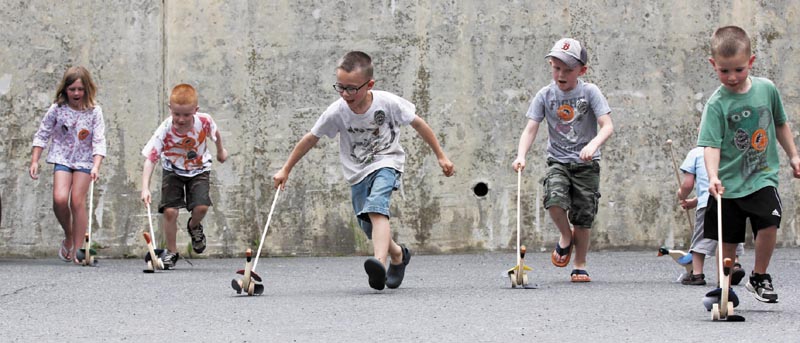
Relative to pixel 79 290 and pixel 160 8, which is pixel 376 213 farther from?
pixel 160 8

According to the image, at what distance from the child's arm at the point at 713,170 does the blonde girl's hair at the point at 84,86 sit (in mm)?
6106

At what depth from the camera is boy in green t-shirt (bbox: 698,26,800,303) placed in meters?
6.39

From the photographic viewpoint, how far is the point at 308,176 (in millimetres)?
12062

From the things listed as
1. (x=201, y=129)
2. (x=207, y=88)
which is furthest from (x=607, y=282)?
(x=207, y=88)

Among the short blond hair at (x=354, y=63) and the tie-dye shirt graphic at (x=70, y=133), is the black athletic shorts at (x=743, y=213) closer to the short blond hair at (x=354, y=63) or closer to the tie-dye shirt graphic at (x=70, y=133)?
the short blond hair at (x=354, y=63)

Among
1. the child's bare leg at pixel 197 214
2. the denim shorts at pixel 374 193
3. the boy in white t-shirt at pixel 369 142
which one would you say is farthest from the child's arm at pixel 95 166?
the denim shorts at pixel 374 193

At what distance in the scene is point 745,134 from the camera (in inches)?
253

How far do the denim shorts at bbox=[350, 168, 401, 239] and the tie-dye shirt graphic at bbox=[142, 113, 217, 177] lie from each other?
2648 millimetres

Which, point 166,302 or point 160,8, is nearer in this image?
point 166,302

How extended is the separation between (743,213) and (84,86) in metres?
6.24

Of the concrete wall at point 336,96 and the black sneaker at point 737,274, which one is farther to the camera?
the concrete wall at point 336,96

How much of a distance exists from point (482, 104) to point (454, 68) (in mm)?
427

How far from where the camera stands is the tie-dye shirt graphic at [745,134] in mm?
6422

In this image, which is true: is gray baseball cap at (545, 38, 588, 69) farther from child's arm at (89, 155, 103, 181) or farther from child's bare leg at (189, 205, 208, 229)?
child's arm at (89, 155, 103, 181)
